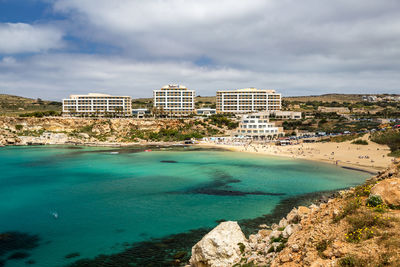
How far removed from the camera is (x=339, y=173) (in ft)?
163

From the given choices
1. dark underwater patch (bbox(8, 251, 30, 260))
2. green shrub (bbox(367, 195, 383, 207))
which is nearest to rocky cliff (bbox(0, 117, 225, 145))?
dark underwater patch (bbox(8, 251, 30, 260))

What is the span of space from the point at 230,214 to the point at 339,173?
29537mm

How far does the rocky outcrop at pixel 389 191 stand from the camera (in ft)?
45.8

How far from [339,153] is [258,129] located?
115 ft

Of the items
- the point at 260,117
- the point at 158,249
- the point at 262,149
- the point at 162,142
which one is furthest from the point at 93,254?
the point at 260,117

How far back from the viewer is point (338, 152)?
229ft

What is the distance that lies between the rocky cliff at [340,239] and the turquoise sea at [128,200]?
24.5ft

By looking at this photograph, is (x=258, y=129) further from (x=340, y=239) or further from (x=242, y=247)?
(x=340, y=239)

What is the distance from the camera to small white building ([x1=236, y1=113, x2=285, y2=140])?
→ 10025 centimetres

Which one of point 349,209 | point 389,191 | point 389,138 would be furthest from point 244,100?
point 349,209

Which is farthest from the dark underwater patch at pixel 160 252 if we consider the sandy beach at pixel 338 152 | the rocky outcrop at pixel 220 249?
the sandy beach at pixel 338 152

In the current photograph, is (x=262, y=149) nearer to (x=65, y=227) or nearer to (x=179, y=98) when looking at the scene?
(x=65, y=227)

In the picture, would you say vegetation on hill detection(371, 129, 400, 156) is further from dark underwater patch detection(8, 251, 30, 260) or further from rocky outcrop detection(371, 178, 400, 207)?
dark underwater patch detection(8, 251, 30, 260)

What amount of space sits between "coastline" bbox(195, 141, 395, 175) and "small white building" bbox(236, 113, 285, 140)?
503 inches
